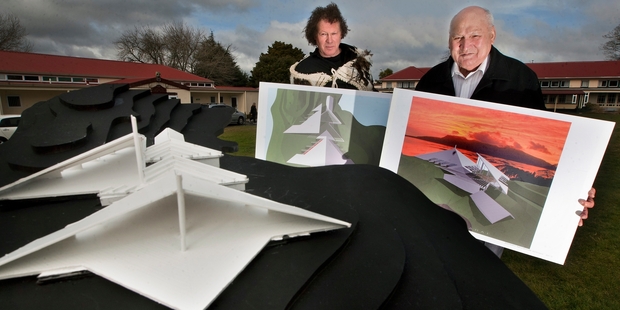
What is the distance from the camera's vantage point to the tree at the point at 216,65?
33.0m

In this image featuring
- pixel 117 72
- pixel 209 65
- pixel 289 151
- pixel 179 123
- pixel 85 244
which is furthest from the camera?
pixel 209 65

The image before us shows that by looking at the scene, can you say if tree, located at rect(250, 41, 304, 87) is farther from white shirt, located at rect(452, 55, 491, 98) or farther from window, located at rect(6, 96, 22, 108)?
white shirt, located at rect(452, 55, 491, 98)

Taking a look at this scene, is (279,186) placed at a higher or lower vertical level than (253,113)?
higher

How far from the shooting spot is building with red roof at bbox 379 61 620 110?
19.3 m

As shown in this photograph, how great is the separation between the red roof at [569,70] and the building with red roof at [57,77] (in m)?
14.9

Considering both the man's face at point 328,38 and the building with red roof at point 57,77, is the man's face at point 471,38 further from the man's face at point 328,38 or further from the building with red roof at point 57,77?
the building with red roof at point 57,77

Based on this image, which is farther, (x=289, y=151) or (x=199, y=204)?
(x=289, y=151)

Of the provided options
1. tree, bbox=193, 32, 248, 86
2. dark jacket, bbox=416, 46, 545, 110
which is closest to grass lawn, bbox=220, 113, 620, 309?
dark jacket, bbox=416, 46, 545, 110

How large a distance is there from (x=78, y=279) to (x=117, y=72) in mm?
25791

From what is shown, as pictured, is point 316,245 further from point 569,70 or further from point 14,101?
point 14,101

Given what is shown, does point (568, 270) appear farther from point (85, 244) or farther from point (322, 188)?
point (85, 244)

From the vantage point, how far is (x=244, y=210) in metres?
1.33

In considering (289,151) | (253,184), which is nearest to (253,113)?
(289,151)

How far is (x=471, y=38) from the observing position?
229cm
